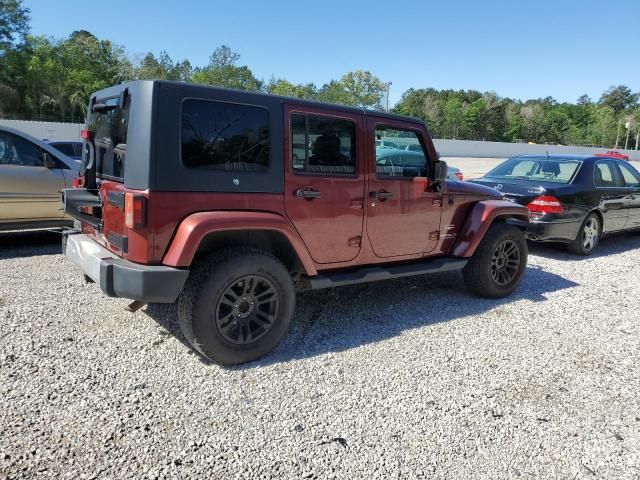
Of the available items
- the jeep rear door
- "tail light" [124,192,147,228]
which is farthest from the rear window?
the jeep rear door

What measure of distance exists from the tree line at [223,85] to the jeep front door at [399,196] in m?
20.9

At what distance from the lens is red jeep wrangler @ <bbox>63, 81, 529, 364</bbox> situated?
319cm

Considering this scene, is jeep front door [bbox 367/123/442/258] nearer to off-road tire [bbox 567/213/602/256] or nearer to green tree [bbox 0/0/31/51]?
off-road tire [bbox 567/213/602/256]

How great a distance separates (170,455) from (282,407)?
755 mm

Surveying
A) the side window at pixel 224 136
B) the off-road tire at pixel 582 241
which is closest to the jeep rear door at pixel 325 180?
the side window at pixel 224 136

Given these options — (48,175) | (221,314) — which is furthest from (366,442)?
(48,175)

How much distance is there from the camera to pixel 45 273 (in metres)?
5.54

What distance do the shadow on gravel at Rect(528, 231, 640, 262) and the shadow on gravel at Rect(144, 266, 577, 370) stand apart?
1.56 metres

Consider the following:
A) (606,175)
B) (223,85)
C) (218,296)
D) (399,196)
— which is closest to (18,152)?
(218,296)

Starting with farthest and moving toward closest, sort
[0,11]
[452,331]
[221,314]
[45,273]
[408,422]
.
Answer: [0,11], [45,273], [452,331], [221,314], [408,422]

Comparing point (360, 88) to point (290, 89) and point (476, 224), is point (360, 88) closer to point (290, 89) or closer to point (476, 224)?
point (290, 89)

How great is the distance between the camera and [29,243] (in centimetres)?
721

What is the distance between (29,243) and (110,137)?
14.9 feet

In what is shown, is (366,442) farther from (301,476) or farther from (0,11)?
(0,11)
